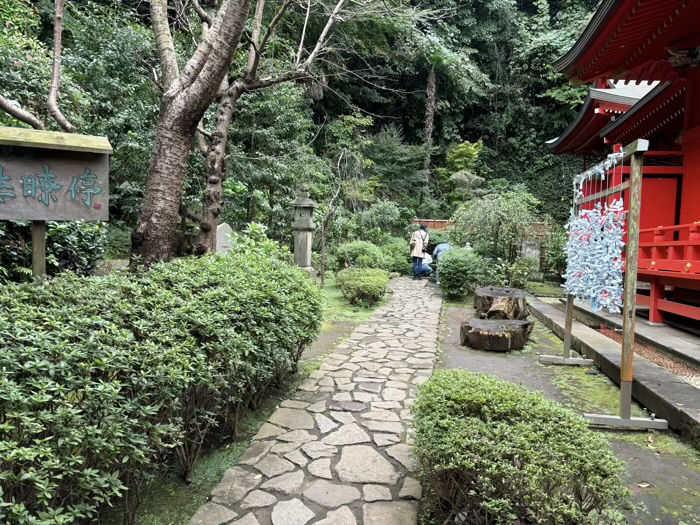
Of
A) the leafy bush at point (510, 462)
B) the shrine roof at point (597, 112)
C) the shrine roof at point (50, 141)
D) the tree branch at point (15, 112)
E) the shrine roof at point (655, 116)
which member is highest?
the shrine roof at point (597, 112)

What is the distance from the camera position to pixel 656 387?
12.9 feet

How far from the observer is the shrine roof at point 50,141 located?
3.18 m

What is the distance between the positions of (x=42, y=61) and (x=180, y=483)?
6.80m

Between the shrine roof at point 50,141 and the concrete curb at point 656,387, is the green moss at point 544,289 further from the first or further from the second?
the shrine roof at point 50,141

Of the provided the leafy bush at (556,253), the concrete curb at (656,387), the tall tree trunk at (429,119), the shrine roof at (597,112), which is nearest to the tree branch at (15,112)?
the concrete curb at (656,387)

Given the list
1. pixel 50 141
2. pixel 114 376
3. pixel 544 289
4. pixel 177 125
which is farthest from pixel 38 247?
pixel 544 289

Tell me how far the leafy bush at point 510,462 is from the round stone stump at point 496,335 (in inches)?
142

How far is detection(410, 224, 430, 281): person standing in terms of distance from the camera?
43.5 feet

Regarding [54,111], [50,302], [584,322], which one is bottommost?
[584,322]

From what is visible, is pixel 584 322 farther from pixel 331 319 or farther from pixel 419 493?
pixel 419 493

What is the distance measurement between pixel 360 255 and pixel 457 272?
3.13m

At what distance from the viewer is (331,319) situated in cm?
800

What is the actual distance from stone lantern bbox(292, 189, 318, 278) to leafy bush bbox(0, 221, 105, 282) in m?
3.74

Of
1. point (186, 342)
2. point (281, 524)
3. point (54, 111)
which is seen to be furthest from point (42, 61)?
point (281, 524)
